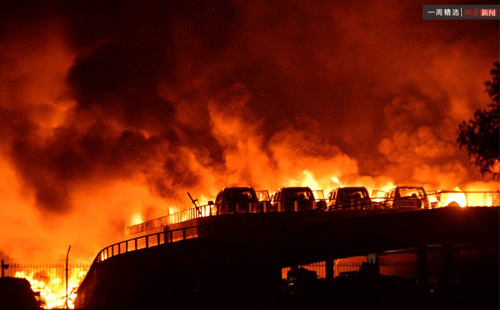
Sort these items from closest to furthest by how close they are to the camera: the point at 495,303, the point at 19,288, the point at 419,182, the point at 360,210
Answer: the point at 495,303
the point at 19,288
the point at 360,210
the point at 419,182

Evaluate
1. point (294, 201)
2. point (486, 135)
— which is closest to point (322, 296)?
point (486, 135)

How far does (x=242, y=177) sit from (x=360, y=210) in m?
28.8

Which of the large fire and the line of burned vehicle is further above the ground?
the line of burned vehicle

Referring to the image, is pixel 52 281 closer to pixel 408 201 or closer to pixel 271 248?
pixel 271 248

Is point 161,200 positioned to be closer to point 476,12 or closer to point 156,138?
point 156,138

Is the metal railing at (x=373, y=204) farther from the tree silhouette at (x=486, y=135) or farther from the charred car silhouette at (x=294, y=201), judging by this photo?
the tree silhouette at (x=486, y=135)

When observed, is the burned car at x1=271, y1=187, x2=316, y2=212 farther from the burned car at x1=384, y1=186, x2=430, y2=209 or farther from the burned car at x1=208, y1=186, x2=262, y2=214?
the burned car at x1=384, y1=186, x2=430, y2=209

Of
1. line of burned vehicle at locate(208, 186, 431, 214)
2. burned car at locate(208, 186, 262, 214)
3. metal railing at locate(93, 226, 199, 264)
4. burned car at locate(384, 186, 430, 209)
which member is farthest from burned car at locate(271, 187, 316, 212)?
metal railing at locate(93, 226, 199, 264)

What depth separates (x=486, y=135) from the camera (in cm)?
2106

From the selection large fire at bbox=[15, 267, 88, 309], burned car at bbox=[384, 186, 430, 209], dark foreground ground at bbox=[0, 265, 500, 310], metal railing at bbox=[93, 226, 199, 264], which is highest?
burned car at bbox=[384, 186, 430, 209]

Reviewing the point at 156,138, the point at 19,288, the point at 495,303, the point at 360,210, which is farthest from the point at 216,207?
the point at 156,138

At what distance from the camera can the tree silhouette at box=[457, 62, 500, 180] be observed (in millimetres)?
20891

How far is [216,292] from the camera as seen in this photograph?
27.3m

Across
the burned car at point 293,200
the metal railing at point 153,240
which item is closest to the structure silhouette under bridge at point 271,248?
the metal railing at point 153,240
